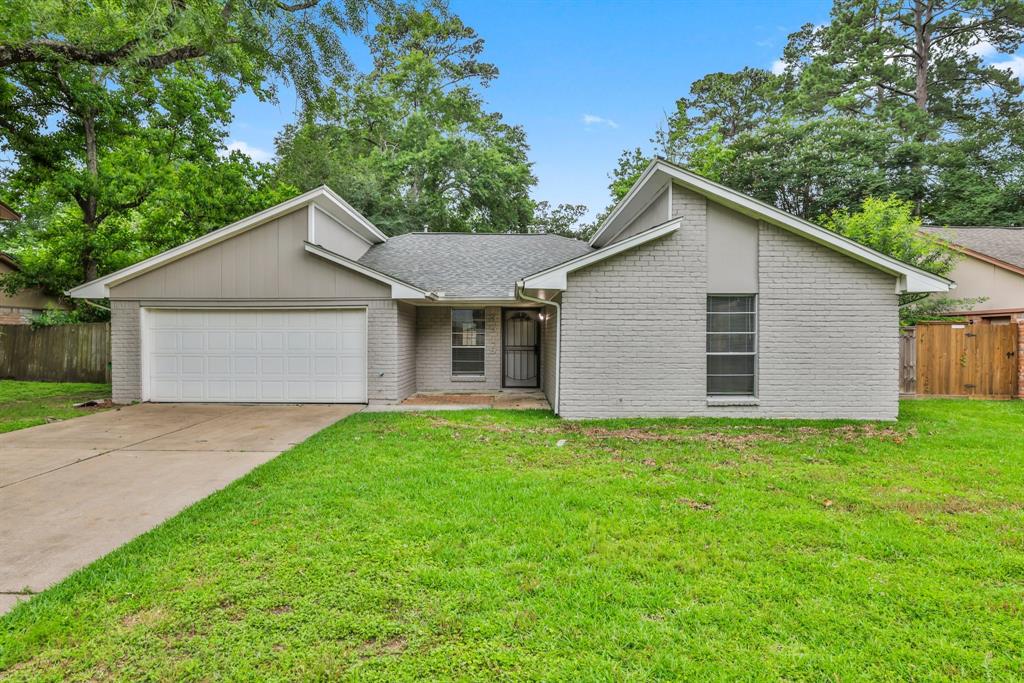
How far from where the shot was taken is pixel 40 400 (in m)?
11.0

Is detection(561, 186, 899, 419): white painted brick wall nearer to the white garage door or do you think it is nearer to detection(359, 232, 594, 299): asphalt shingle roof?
detection(359, 232, 594, 299): asphalt shingle roof

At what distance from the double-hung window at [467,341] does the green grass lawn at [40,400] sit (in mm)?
7662

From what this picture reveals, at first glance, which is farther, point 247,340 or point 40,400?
point 40,400

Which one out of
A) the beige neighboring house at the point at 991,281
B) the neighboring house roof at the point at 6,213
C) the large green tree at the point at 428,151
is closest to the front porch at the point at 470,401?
the neighboring house roof at the point at 6,213

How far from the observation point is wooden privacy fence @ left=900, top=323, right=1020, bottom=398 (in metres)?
11.2

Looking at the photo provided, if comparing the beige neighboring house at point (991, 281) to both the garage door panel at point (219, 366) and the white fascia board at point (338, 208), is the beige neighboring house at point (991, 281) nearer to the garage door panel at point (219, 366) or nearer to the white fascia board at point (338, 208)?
the white fascia board at point (338, 208)

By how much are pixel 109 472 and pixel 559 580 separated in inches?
215

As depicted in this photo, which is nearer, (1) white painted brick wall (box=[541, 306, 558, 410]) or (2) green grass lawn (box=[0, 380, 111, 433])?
(2) green grass lawn (box=[0, 380, 111, 433])

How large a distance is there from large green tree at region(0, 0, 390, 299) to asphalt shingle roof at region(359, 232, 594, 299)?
4.67 m

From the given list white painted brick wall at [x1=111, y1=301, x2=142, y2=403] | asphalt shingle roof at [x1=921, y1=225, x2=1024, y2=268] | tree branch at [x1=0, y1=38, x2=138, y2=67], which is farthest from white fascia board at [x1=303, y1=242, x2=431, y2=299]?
asphalt shingle roof at [x1=921, y1=225, x2=1024, y2=268]

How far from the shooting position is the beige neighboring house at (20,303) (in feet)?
57.3

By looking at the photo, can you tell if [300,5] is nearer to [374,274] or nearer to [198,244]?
[374,274]

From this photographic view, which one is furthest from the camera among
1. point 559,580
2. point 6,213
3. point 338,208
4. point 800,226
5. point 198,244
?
point 338,208

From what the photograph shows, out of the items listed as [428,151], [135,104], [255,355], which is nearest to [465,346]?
[255,355]
